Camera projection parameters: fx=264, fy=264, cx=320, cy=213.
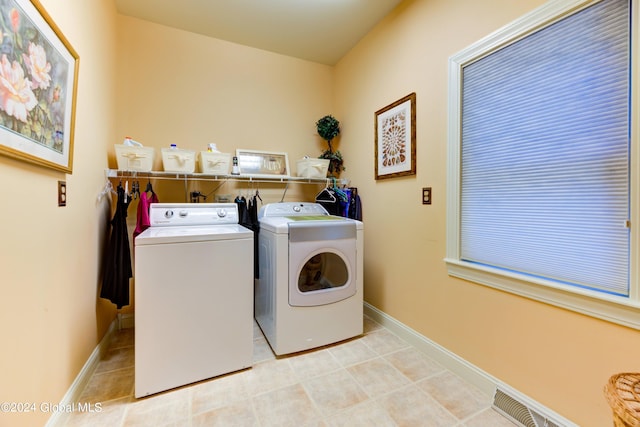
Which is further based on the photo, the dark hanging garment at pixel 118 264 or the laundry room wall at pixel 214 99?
the laundry room wall at pixel 214 99

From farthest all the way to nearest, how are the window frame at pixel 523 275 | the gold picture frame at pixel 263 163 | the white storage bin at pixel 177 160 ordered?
the gold picture frame at pixel 263 163
the white storage bin at pixel 177 160
the window frame at pixel 523 275

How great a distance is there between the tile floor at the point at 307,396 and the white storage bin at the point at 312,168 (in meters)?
1.63

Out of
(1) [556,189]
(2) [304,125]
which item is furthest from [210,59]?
(1) [556,189]

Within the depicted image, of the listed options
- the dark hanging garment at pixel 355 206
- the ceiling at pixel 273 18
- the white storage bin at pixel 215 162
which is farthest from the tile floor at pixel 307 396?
the ceiling at pixel 273 18

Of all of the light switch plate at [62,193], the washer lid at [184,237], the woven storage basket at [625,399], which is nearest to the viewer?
the woven storage basket at [625,399]

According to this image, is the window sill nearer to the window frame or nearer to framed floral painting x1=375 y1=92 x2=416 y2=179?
the window frame

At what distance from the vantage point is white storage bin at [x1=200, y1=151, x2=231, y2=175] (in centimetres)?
230

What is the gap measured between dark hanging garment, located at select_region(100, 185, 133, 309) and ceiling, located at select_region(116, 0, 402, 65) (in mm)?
1583

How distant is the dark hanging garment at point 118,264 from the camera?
1.88m

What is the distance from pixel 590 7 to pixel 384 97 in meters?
1.37

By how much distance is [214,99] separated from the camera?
2.64 metres

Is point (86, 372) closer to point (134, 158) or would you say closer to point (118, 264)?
point (118, 264)

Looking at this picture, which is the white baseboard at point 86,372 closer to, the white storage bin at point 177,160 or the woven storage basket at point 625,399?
the white storage bin at point 177,160

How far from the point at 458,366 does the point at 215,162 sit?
241 cm
